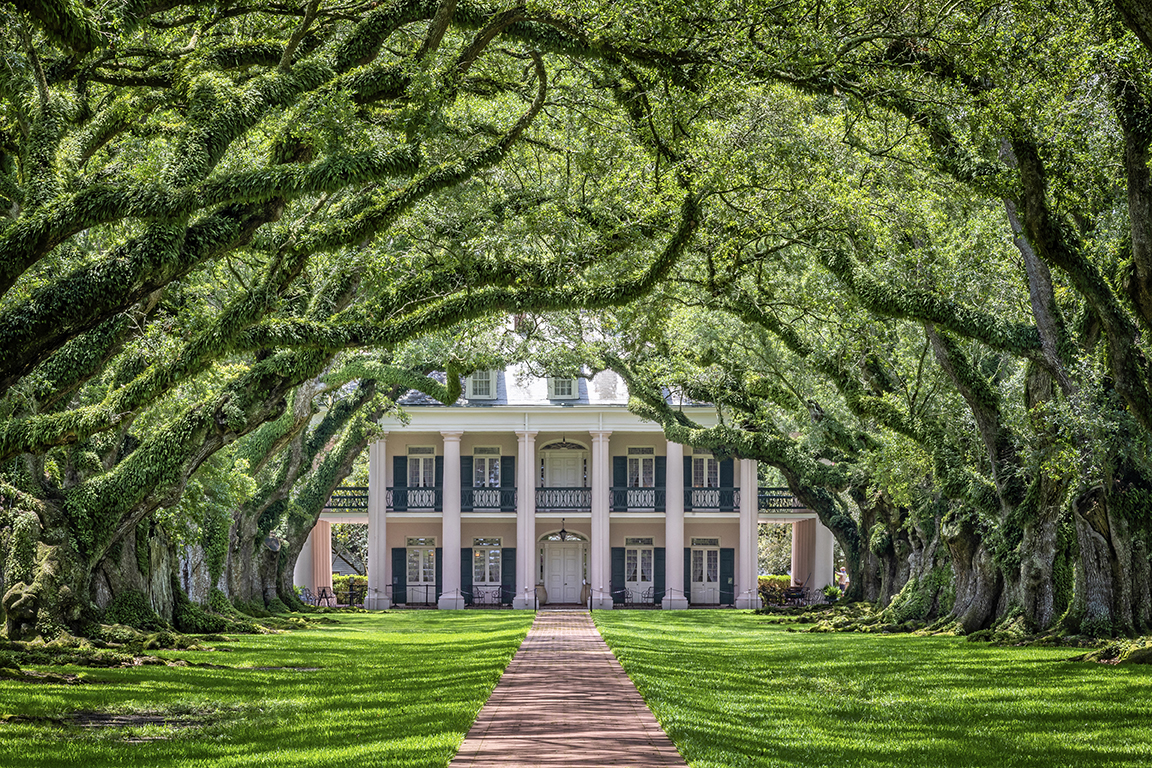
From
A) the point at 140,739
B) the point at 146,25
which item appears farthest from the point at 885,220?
the point at 140,739

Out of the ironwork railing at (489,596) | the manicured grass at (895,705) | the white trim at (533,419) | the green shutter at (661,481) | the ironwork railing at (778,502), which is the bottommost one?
the ironwork railing at (489,596)

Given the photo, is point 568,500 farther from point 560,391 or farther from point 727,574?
point 727,574

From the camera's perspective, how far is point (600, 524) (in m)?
37.1

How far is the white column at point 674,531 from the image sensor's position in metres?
37.1

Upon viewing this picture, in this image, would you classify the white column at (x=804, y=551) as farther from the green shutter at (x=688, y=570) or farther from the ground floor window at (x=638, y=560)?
the ground floor window at (x=638, y=560)

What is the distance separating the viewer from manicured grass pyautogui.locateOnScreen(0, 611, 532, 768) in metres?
8.12

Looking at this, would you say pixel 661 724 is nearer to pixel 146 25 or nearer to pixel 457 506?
pixel 146 25

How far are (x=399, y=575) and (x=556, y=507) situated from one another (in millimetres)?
5751

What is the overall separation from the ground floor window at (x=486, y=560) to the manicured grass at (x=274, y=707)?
19649mm

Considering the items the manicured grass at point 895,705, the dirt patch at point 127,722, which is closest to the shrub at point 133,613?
the manicured grass at point 895,705

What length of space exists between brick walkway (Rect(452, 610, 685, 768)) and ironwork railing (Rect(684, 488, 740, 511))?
21.8 metres

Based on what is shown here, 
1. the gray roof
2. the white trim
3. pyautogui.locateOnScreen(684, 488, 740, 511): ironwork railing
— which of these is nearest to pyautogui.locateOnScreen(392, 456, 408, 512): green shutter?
the white trim

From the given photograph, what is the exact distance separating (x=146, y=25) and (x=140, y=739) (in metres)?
6.75

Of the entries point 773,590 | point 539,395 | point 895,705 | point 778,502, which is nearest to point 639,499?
point 539,395
